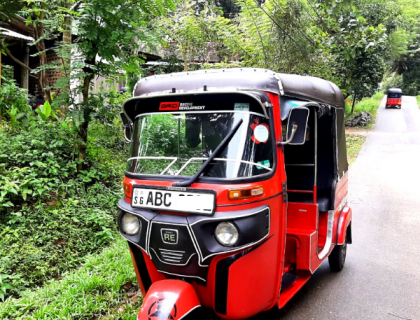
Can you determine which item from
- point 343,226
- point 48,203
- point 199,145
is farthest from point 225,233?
point 48,203

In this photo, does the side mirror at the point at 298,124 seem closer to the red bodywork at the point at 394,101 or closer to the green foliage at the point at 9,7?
the green foliage at the point at 9,7

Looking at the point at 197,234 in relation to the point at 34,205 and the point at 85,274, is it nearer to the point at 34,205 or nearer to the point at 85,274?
the point at 85,274

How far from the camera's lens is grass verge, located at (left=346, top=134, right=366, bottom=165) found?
1627 centimetres

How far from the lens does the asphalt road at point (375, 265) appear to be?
13.5ft

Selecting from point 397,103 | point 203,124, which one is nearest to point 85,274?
point 203,124

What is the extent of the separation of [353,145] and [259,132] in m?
17.3

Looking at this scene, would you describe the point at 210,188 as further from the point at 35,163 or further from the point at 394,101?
the point at 394,101

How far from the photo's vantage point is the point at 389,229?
23.5 feet

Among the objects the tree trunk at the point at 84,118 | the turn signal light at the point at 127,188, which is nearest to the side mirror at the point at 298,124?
the turn signal light at the point at 127,188

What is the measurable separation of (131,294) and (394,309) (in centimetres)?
295

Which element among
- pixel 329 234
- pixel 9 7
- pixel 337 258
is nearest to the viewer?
pixel 329 234

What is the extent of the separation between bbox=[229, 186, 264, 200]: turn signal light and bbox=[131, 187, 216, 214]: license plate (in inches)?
6.1

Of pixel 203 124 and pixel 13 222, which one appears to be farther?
pixel 13 222

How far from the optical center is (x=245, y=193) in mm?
3023
